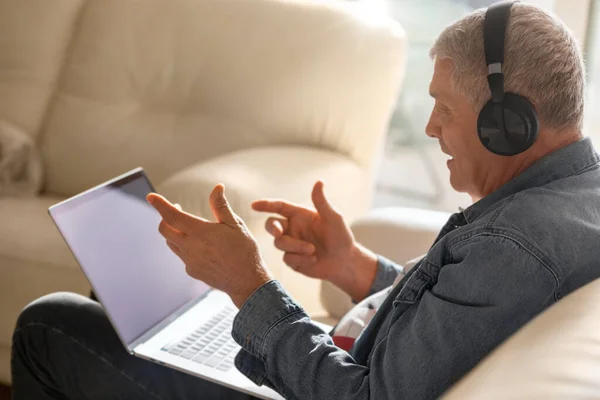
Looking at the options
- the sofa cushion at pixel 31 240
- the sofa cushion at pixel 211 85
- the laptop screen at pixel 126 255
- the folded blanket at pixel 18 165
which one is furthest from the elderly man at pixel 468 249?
the folded blanket at pixel 18 165

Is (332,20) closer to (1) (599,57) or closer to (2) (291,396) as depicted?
(1) (599,57)

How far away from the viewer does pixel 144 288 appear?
1.27 metres

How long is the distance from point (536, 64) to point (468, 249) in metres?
0.24

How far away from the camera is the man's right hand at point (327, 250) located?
4.48ft

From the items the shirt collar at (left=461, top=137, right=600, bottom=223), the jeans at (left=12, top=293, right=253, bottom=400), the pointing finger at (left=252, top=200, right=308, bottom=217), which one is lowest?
the jeans at (left=12, top=293, right=253, bottom=400)

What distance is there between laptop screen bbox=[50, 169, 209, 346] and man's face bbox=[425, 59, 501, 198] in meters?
0.58

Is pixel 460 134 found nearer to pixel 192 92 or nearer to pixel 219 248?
pixel 219 248

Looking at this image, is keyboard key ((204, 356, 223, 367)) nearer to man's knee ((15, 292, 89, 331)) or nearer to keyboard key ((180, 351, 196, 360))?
keyboard key ((180, 351, 196, 360))

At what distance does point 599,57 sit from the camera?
2.36m

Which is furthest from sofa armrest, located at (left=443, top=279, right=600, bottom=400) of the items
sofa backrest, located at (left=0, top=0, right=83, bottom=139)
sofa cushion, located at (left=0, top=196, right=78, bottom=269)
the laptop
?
sofa backrest, located at (left=0, top=0, right=83, bottom=139)

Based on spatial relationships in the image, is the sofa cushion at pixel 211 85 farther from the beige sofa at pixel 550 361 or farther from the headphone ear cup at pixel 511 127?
the beige sofa at pixel 550 361

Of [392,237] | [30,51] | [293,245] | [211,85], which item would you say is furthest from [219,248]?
[30,51]

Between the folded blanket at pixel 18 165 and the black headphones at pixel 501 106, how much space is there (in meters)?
1.66

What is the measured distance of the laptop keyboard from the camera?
1.17 metres
